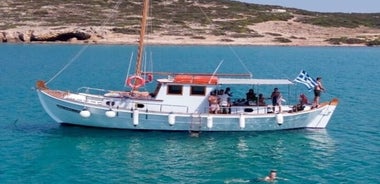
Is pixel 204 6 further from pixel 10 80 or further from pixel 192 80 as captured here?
pixel 192 80

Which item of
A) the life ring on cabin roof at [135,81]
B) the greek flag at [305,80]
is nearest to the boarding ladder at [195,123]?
the life ring on cabin roof at [135,81]

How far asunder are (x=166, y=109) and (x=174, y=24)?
96490 millimetres

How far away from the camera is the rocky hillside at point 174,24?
112 meters

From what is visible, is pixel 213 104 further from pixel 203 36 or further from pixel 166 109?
pixel 203 36

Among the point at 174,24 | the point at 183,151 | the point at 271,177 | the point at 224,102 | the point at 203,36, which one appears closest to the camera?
the point at 271,177

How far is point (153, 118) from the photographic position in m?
34.6

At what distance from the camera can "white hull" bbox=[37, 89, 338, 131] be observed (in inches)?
1358

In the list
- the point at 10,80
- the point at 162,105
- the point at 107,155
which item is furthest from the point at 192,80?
the point at 10,80

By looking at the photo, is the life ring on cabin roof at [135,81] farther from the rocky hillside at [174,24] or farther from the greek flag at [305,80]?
the rocky hillside at [174,24]

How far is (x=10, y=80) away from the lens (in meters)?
58.2

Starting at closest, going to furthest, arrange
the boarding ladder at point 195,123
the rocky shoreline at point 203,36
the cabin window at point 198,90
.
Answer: the boarding ladder at point 195,123 → the cabin window at point 198,90 → the rocky shoreline at point 203,36

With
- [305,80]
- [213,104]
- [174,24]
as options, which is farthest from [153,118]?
[174,24]

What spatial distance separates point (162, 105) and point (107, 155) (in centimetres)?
617

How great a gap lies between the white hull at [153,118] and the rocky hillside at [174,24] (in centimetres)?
6981
